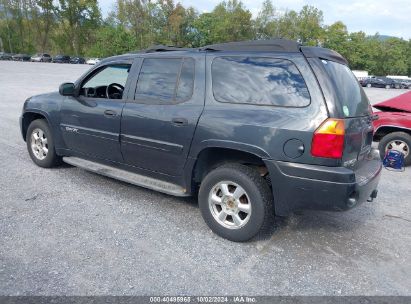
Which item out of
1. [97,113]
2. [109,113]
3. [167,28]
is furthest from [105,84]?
[167,28]

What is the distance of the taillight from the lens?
301 centimetres

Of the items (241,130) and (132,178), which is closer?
(241,130)

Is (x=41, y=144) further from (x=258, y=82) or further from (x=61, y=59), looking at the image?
(x=61, y=59)

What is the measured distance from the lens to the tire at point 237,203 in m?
3.33

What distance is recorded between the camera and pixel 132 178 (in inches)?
165

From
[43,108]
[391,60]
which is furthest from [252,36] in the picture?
[43,108]

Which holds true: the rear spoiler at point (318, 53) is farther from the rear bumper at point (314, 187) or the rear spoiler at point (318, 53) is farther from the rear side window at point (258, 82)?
the rear bumper at point (314, 187)

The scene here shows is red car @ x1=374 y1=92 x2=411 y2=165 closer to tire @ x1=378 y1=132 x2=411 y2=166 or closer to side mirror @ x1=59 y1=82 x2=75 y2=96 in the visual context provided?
tire @ x1=378 y1=132 x2=411 y2=166

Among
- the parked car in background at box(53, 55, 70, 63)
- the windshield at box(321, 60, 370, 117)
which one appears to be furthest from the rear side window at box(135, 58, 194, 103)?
the parked car in background at box(53, 55, 70, 63)

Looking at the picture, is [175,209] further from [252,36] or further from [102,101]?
[252,36]

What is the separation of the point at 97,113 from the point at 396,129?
206 inches

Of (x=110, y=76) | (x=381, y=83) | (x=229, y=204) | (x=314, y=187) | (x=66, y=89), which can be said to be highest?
(x=110, y=76)

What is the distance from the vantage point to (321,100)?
10.1 ft

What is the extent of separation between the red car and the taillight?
→ 3.88 metres
